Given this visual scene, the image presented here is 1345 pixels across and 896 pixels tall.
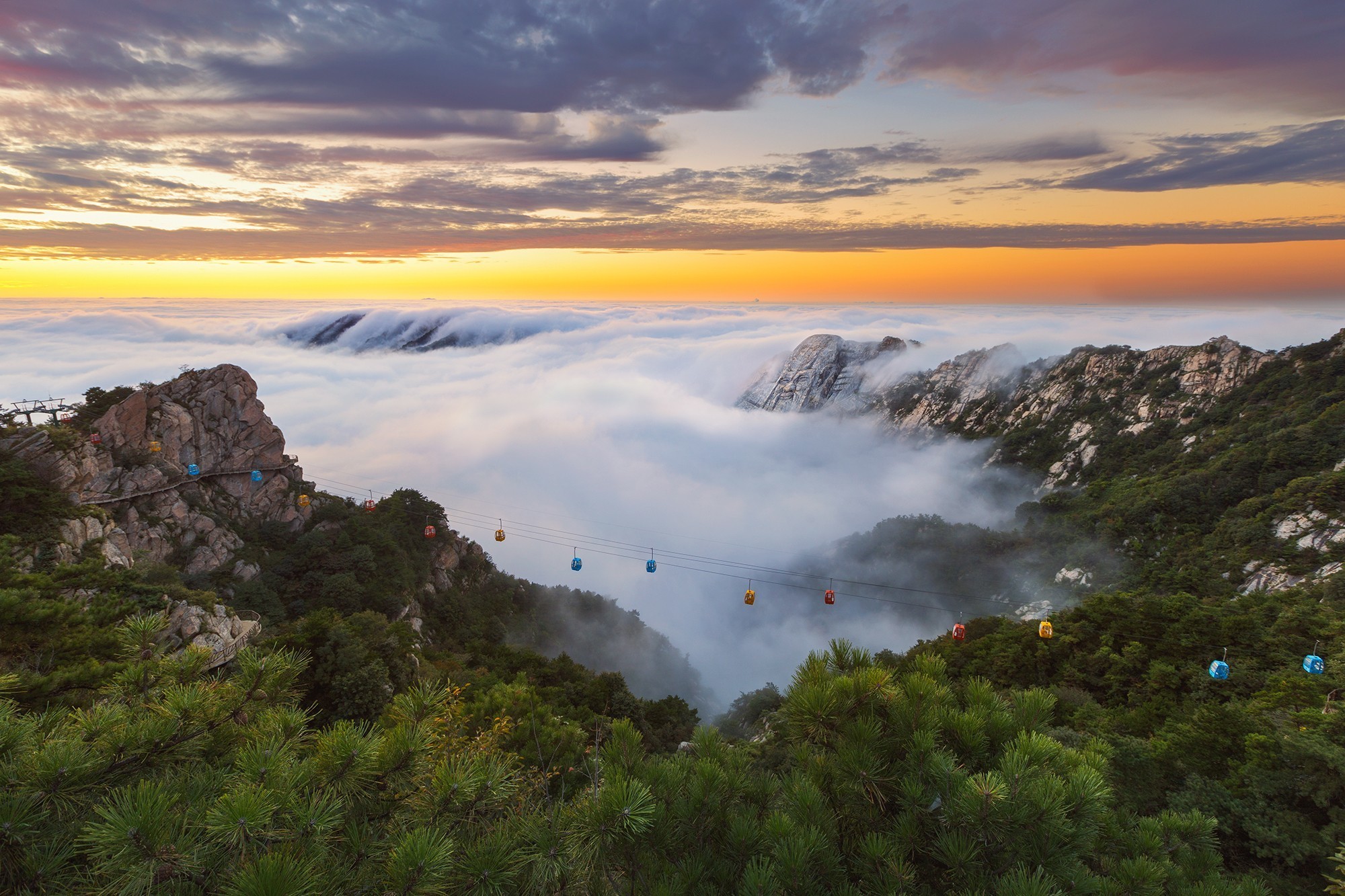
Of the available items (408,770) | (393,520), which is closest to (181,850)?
(408,770)

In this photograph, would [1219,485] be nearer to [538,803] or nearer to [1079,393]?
[1079,393]

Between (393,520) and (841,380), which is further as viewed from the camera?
(841,380)

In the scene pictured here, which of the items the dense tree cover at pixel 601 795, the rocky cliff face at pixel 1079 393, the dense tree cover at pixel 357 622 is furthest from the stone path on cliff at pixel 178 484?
the rocky cliff face at pixel 1079 393

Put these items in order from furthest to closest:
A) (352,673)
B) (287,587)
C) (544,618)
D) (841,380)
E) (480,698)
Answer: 1. (841,380)
2. (544,618)
3. (287,587)
4. (352,673)
5. (480,698)

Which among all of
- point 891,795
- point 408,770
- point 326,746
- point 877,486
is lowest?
point 877,486

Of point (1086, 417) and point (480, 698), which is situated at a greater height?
point (480, 698)

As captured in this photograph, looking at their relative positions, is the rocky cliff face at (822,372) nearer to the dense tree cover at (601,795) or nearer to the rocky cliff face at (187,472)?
the rocky cliff face at (187,472)

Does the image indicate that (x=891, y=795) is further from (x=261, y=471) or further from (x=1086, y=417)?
(x=1086, y=417)

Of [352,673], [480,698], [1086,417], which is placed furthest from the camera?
[1086,417]
